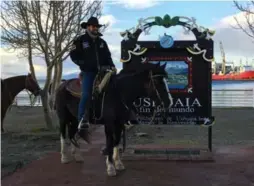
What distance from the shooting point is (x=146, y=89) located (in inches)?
285

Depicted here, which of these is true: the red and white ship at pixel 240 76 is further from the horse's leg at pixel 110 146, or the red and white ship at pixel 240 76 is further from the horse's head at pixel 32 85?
the horse's leg at pixel 110 146

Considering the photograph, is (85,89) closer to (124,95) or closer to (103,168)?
(124,95)

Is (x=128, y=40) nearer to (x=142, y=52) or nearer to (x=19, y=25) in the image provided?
(x=142, y=52)

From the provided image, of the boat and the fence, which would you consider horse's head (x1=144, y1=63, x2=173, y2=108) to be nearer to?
the fence

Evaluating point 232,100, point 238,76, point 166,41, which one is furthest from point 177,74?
point 238,76

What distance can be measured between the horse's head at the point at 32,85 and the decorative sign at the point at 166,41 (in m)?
5.67

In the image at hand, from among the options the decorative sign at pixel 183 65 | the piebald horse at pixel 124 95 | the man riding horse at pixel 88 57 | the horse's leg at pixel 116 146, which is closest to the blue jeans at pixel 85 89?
the man riding horse at pixel 88 57

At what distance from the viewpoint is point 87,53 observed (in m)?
7.52

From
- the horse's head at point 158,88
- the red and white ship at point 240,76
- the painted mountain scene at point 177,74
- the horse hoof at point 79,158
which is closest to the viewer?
the horse's head at point 158,88

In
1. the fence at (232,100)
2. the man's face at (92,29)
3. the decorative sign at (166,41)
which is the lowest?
the fence at (232,100)

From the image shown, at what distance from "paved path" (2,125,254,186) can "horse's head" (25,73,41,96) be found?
4.86 metres

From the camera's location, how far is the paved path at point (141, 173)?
672 centimetres

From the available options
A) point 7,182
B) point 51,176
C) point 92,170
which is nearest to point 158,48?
point 92,170

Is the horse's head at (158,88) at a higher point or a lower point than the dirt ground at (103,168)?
higher
